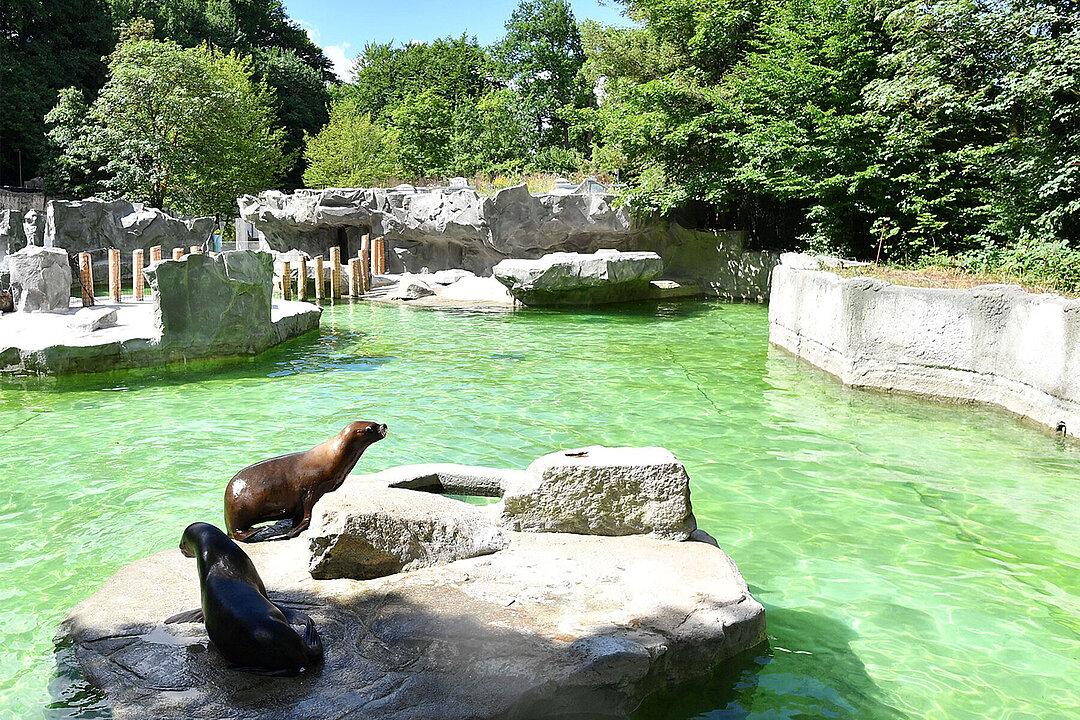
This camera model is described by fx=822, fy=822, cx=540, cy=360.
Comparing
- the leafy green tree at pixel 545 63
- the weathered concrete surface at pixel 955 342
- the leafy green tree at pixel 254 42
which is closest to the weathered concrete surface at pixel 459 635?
the weathered concrete surface at pixel 955 342

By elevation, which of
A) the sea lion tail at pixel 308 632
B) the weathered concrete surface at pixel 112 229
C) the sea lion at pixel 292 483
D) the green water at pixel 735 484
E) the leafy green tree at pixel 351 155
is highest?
the leafy green tree at pixel 351 155

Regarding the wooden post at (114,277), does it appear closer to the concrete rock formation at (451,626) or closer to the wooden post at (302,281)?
the wooden post at (302,281)

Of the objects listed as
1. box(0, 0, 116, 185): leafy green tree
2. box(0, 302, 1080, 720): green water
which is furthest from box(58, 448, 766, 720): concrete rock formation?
box(0, 0, 116, 185): leafy green tree

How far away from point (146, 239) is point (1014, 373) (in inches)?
913

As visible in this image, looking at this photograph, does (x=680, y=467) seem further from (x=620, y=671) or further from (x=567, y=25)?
(x=567, y=25)

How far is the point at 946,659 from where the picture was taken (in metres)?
3.96

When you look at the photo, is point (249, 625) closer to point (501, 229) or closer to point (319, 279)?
point (319, 279)

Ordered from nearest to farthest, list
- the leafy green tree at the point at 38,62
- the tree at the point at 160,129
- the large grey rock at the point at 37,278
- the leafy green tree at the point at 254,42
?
1. the large grey rock at the point at 37,278
2. the tree at the point at 160,129
3. the leafy green tree at the point at 38,62
4. the leafy green tree at the point at 254,42

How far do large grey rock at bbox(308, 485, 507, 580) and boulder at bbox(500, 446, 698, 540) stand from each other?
1.01ft

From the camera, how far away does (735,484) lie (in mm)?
6438

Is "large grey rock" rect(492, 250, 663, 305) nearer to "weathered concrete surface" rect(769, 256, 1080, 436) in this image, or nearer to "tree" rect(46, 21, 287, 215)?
"weathered concrete surface" rect(769, 256, 1080, 436)

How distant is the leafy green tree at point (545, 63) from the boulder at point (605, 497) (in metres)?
31.8

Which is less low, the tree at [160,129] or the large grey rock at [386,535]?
the tree at [160,129]

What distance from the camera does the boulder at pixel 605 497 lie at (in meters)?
4.45
